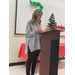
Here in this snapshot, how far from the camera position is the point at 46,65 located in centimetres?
127

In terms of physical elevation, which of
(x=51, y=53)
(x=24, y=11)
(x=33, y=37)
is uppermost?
(x=24, y=11)

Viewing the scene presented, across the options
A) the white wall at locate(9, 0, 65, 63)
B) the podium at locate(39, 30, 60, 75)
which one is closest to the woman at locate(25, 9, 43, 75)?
the podium at locate(39, 30, 60, 75)

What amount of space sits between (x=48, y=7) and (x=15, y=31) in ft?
5.09

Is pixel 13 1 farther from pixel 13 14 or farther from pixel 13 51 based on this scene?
pixel 13 51

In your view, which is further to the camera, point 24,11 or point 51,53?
point 24,11

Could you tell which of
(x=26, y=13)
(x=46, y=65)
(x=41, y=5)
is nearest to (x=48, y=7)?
(x=41, y=5)

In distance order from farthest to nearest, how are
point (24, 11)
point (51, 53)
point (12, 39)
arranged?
point (24, 11) < point (12, 39) < point (51, 53)

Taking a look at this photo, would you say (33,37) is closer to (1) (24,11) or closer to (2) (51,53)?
(2) (51,53)

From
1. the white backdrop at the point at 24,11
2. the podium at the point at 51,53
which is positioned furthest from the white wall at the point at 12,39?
the podium at the point at 51,53

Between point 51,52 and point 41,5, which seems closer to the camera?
point 51,52

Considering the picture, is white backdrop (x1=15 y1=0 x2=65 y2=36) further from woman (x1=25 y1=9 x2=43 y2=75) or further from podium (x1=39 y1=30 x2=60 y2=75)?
podium (x1=39 y1=30 x2=60 y2=75)

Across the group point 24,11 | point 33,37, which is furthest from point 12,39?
point 33,37

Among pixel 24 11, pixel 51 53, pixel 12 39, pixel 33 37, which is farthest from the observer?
pixel 24 11
